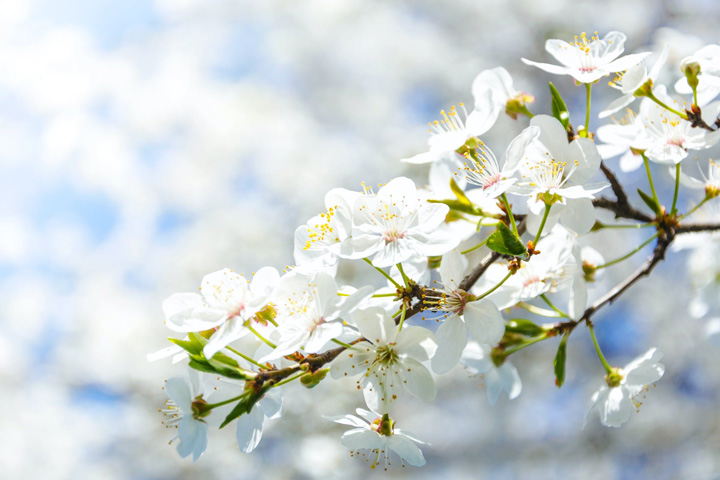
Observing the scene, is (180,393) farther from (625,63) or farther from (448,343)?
(625,63)

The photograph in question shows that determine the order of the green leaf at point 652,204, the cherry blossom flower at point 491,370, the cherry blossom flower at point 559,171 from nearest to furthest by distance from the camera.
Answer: the cherry blossom flower at point 559,171 → the green leaf at point 652,204 → the cherry blossom flower at point 491,370

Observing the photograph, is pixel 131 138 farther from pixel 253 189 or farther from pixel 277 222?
pixel 277 222

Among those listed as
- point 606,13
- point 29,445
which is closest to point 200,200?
point 29,445

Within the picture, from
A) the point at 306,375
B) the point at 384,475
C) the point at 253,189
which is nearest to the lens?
the point at 306,375

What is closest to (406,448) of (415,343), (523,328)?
(415,343)

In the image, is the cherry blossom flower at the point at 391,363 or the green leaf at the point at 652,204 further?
the green leaf at the point at 652,204

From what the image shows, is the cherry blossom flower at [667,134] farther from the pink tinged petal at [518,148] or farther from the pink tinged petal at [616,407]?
the pink tinged petal at [616,407]

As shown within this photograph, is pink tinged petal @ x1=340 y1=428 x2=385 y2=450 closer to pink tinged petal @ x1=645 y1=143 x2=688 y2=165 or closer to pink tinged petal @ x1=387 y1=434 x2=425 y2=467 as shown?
pink tinged petal @ x1=387 y1=434 x2=425 y2=467

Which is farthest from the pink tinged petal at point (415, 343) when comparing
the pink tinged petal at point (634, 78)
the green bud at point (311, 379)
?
the pink tinged petal at point (634, 78)
